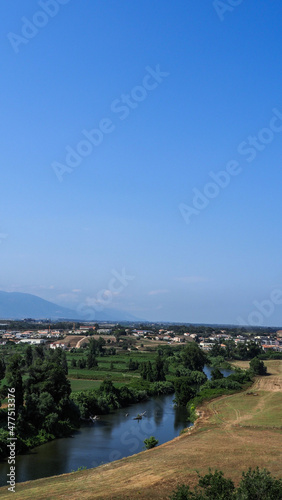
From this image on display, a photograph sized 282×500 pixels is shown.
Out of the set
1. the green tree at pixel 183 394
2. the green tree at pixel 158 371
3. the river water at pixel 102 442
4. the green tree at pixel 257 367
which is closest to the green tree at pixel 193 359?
the green tree at pixel 257 367

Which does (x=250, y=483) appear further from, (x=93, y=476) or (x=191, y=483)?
(x=93, y=476)

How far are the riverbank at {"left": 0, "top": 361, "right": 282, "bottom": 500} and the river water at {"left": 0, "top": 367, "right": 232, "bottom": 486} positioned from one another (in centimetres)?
200

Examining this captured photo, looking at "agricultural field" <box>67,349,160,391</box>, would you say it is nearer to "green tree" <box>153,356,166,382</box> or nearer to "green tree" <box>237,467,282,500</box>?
"green tree" <box>153,356,166,382</box>

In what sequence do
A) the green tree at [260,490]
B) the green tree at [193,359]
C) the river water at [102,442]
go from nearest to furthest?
1. the green tree at [260,490]
2. the river water at [102,442]
3. the green tree at [193,359]

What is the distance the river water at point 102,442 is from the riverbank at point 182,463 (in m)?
2.00

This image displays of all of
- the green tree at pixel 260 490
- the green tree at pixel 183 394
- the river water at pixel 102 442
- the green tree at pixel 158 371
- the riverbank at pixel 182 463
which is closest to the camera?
the green tree at pixel 260 490

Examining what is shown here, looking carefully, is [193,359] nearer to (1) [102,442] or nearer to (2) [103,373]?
(2) [103,373]

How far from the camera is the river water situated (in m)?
25.8

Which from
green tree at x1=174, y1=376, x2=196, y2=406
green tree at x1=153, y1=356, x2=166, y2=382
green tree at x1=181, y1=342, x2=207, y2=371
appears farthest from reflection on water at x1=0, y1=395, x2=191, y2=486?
green tree at x1=181, y1=342, x2=207, y2=371

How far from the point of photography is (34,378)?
121 ft

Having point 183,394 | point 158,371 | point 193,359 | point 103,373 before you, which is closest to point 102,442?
point 183,394

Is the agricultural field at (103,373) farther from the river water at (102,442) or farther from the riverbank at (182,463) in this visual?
the riverbank at (182,463)

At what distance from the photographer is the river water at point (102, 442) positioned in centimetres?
2584

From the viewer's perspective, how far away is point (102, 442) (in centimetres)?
3180
